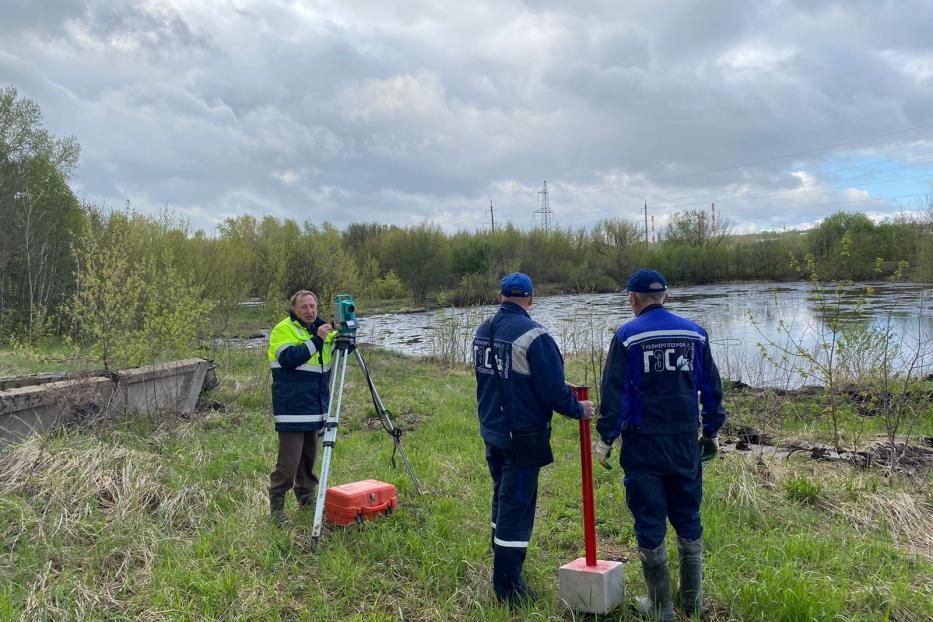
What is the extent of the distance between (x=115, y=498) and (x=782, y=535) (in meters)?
4.92

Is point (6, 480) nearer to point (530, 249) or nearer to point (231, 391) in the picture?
point (231, 391)

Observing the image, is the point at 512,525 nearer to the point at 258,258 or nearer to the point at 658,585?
the point at 658,585

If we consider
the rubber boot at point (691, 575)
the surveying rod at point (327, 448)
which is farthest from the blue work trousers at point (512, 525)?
the surveying rod at point (327, 448)

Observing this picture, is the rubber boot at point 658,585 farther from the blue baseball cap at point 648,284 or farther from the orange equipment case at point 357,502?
the orange equipment case at point 357,502

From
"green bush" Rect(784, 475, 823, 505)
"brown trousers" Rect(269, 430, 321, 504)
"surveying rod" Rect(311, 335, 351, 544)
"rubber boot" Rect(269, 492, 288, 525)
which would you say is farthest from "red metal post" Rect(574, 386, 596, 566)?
"green bush" Rect(784, 475, 823, 505)

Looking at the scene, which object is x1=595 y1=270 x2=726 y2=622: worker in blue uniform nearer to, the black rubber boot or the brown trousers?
the brown trousers

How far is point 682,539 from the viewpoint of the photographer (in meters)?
3.35

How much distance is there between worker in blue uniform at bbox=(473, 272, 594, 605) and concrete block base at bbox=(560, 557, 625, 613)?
9.8 inches

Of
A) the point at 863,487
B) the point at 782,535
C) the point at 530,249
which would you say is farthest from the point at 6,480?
the point at 530,249

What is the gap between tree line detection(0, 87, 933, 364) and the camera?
882 centimetres

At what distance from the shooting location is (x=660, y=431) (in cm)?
322

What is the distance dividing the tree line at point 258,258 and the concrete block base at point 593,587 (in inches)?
196

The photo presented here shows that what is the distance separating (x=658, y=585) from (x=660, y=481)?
55cm

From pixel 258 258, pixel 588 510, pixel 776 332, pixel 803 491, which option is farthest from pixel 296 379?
pixel 258 258
